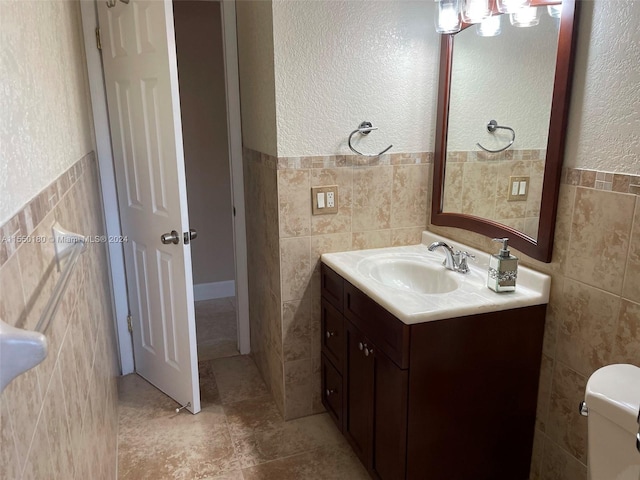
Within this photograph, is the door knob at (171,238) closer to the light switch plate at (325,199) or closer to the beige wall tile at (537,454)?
the light switch plate at (325,199)

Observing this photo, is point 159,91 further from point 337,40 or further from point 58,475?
point 58,475

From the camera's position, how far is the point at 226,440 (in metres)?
2.23

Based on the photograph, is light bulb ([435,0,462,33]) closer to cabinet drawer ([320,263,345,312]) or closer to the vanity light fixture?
the vanity light fixture

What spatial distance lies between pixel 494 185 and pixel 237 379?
1769 millimetres

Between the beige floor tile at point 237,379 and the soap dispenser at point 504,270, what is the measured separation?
1.47 meters

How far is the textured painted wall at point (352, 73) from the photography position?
1.99 meters

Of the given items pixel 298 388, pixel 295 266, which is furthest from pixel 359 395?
pixel 295 266

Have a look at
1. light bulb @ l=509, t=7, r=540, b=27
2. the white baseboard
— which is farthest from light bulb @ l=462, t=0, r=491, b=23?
the white baseboard

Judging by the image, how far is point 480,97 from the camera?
1964mm

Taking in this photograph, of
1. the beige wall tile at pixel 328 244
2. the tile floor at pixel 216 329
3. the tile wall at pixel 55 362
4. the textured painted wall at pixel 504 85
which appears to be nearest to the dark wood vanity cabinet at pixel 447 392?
the beige wall tile at pixel 328 244

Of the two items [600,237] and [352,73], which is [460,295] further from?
[352,73]

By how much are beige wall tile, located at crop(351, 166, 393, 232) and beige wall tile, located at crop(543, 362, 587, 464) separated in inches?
38.2

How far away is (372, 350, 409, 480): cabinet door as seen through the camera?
1.61m

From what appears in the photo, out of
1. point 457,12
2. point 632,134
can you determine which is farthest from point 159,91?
point 632,134
